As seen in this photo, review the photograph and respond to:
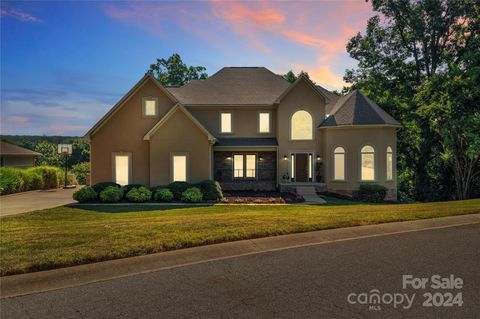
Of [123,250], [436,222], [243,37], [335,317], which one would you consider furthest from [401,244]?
[243,37]

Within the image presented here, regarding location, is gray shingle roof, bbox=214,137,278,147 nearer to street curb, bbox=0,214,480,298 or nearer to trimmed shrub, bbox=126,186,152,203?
trimmed shrub, bbox=126,186,152,203

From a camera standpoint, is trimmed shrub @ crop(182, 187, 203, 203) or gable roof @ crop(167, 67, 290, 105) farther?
gable roof @ crop(167, 67, 290, 105)

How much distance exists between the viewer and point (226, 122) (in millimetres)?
25156

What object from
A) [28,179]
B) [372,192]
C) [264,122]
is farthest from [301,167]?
[28,179]

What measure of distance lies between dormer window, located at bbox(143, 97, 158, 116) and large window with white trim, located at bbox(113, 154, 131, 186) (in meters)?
3.54

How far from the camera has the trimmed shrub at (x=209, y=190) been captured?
61.5ft

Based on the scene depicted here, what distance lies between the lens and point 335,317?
4211 mm

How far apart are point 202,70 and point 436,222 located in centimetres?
4113

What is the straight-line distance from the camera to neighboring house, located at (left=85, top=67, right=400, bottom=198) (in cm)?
2092

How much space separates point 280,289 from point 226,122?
2088 centimetres

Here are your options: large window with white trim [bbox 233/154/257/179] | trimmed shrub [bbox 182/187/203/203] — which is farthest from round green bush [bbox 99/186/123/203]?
large window with white trim [bbox 233/154/257/179]

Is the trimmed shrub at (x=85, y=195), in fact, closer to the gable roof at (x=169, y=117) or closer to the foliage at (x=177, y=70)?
the gable roof at (x=169, y=117)

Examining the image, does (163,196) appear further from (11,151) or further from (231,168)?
(11,151)

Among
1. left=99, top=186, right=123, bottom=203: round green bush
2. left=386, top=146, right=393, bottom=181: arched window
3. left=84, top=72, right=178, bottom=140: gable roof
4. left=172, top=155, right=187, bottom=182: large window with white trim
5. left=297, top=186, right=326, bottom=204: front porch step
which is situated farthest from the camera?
left=386, top=146, right=393, bottom=181: arched window
